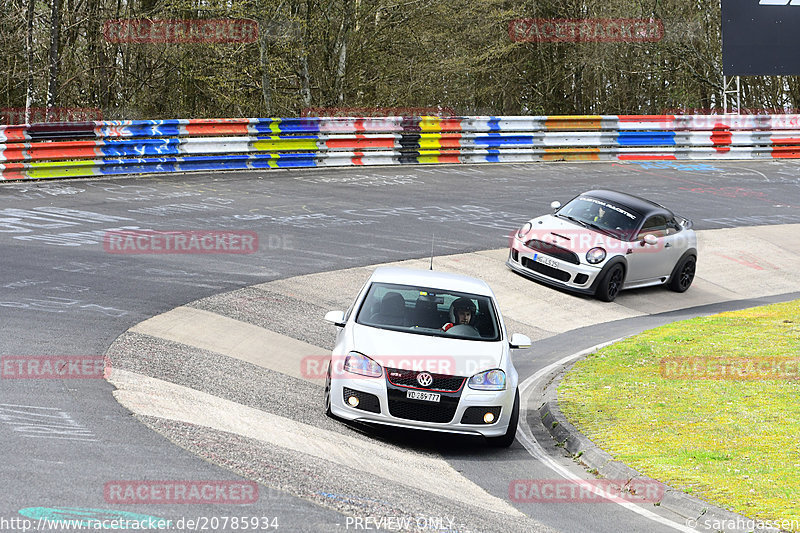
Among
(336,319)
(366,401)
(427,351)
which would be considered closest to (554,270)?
(336,319)

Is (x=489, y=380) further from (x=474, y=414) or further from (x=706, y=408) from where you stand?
(x=706, y=408)

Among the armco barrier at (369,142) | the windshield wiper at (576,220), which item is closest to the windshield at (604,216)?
the windshield wiper at (576,220)

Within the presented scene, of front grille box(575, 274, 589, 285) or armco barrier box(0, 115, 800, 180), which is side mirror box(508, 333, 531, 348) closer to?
front grille box(575, 274, 589, 285)

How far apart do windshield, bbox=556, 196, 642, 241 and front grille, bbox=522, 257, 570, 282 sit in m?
1.00

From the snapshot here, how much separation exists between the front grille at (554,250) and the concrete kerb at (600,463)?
178 inches

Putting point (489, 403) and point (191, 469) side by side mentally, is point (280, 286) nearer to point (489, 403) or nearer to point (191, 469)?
point (489, 403)

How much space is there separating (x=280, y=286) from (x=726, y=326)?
22.0 feet

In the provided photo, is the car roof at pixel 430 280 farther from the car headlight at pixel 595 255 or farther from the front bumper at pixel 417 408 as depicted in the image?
the car headlight at pixel 595 255

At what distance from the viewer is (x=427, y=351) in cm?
945

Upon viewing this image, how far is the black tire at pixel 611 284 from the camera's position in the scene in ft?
54.5

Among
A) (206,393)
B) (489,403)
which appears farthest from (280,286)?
(489,403)

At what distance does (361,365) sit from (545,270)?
27.1ft

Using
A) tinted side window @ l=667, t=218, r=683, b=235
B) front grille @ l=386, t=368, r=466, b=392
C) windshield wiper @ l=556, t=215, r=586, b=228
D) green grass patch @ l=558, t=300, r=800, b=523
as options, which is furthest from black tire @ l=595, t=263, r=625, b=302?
front grille @ l=386, t=368, r=466, b=392

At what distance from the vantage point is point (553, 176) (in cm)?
2666
